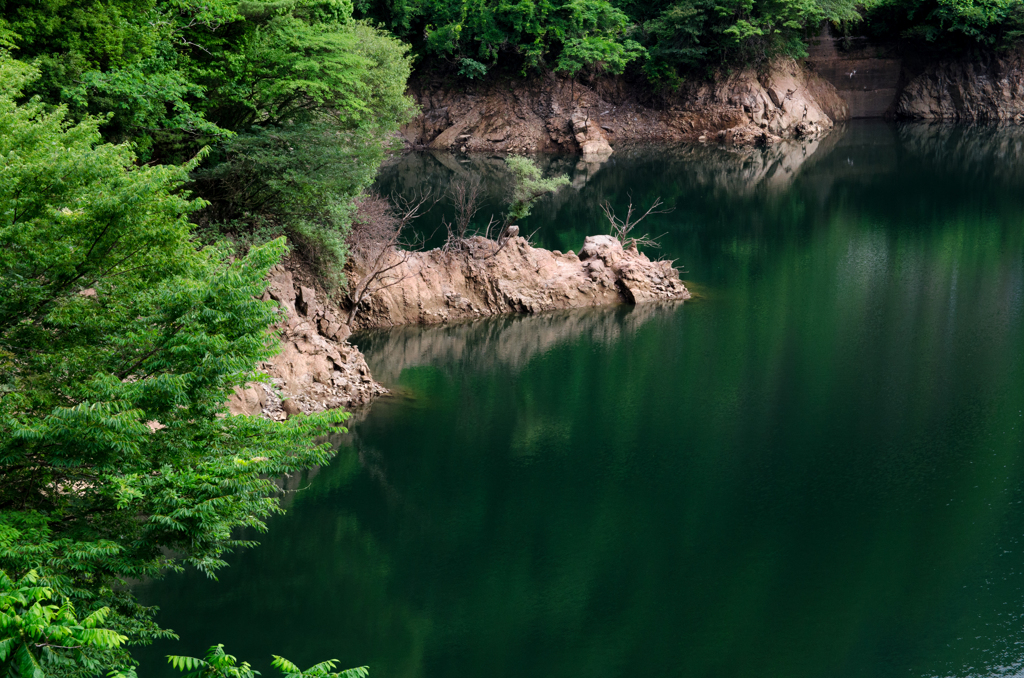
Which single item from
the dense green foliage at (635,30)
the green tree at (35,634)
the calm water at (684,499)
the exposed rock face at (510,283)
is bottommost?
the calm water at (684,499)

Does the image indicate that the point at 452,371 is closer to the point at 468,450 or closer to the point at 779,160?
the point at 468,450

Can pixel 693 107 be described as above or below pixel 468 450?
above

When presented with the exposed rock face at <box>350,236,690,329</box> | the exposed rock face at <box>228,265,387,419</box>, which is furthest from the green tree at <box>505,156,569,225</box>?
the exposed rock face at <box>228,265,387,419</box>

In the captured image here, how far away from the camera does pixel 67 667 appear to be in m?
8.44

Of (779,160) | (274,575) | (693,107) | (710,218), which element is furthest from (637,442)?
(693,107)

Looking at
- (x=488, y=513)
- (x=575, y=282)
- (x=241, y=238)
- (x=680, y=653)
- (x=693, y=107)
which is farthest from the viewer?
(x=693, y=107)

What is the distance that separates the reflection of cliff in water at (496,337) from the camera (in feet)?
89.8

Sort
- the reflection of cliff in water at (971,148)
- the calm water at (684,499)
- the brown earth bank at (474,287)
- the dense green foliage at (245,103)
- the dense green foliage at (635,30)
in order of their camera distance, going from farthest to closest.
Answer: the dense green foliage at (635,30) < the reflection of cliff in water at (971,148) < the brown earth bank at (474,287) < the dense green foliage at (245,103) < the calm water at (684,499)

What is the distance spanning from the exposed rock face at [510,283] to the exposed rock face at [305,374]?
439 cm

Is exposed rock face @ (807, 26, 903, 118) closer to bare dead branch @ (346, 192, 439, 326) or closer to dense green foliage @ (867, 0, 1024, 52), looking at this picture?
dense green foliage @ (867, 0, 1024, 52)

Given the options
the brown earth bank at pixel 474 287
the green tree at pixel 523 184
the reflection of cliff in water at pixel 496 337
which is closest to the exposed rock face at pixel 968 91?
the brown earth bank at pixel 474 287

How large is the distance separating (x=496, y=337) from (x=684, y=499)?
1128cm

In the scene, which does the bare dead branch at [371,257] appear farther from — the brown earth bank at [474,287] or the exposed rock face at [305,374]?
the exposed rock face at [305,374]

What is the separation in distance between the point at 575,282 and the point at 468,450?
37.3ft
